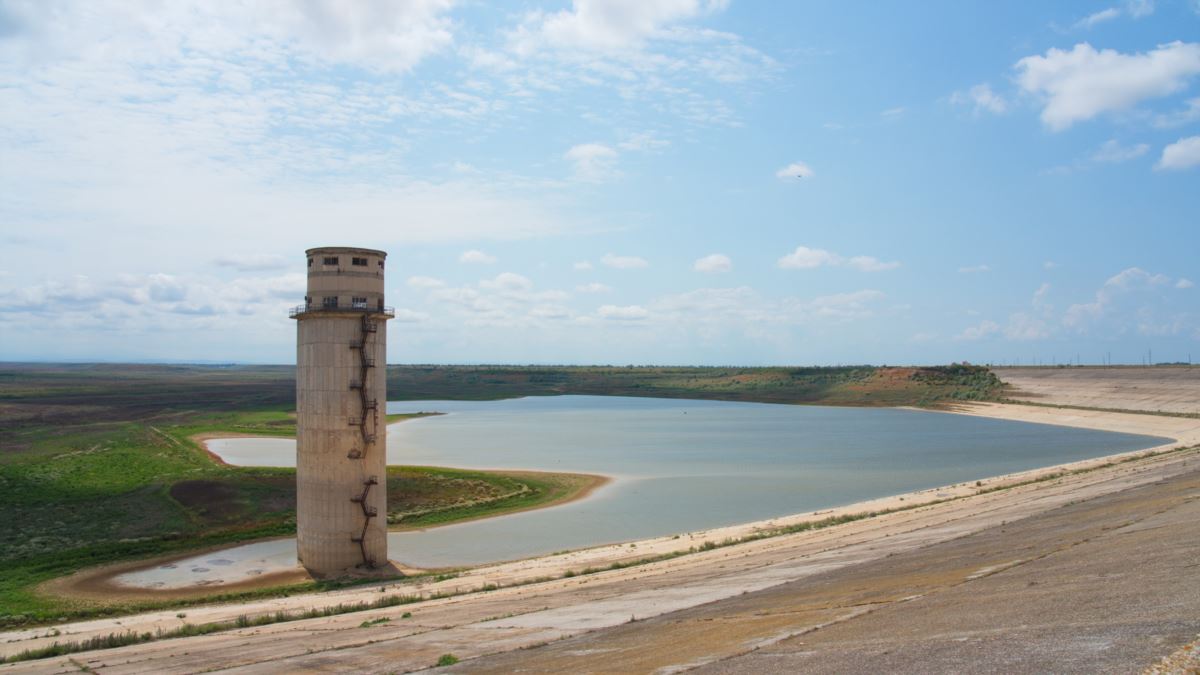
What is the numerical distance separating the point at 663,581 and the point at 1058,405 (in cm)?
12736

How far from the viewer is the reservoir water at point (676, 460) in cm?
4228

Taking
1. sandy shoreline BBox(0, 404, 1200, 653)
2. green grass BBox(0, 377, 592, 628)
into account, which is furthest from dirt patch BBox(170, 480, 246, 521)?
sandy shoreline BBox(0, 404, 1200, 653)

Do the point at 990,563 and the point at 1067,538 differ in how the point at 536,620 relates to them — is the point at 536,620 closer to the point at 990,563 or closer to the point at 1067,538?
the point at 990,563

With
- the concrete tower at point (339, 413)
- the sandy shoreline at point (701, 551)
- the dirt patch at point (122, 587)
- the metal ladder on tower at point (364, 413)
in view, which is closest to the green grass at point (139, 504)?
the dirt patch at point (122, 587)

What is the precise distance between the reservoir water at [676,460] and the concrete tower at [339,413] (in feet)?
11.9

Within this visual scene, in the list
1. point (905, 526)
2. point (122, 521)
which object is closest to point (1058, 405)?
point (905, 526)

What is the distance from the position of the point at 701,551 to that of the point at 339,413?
16986 mm

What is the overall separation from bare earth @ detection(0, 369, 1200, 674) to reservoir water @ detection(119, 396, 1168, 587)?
962 centimetres

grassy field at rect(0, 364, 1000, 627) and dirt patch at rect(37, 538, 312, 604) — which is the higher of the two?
grassy field at rect(0, 364, 1000, 627)

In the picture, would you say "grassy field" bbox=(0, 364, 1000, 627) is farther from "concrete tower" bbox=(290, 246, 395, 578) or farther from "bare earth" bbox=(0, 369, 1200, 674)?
"bare earth" bbox=(0, 369, 1200, 674)

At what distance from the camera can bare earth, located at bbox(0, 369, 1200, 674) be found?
37.4ft

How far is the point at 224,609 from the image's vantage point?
2817cm

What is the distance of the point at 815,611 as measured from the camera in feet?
52.9

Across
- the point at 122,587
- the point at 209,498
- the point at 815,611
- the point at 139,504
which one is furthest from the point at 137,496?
the point at 815,611
